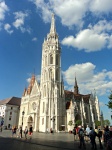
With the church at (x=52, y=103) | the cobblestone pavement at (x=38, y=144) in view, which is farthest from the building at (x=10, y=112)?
the cobblestone pavement at (x=38, y=144)

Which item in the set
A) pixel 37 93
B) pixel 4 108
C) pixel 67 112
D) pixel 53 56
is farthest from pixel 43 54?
pixel 4 108

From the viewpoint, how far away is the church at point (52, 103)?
55.7m

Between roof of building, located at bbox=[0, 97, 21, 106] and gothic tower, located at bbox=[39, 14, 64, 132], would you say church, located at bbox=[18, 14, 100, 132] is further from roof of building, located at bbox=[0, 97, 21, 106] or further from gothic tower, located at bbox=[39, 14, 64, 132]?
roof of building, located at bbox=[0, 97, 21, 106]

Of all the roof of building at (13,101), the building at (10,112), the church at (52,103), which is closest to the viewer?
the church at (52,103)

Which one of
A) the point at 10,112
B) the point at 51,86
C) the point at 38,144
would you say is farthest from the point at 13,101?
the point at 38,144

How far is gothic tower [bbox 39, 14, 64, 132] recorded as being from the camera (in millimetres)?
54688

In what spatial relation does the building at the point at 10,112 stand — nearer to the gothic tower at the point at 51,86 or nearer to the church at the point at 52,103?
the church at the point at 52,103

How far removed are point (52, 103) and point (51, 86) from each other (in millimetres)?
6917

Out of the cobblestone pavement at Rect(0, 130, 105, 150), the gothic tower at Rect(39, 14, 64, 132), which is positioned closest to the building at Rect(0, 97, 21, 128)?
the gothic tower at Rect(39, 14, 64, 132)

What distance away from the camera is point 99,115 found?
72.2 m

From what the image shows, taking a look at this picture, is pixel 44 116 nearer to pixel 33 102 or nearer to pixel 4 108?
pixel 33 102

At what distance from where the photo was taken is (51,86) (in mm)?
60594

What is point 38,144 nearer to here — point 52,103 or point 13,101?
point 52,103

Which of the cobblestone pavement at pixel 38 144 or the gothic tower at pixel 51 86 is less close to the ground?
the gothic tower at pixel 51 86
